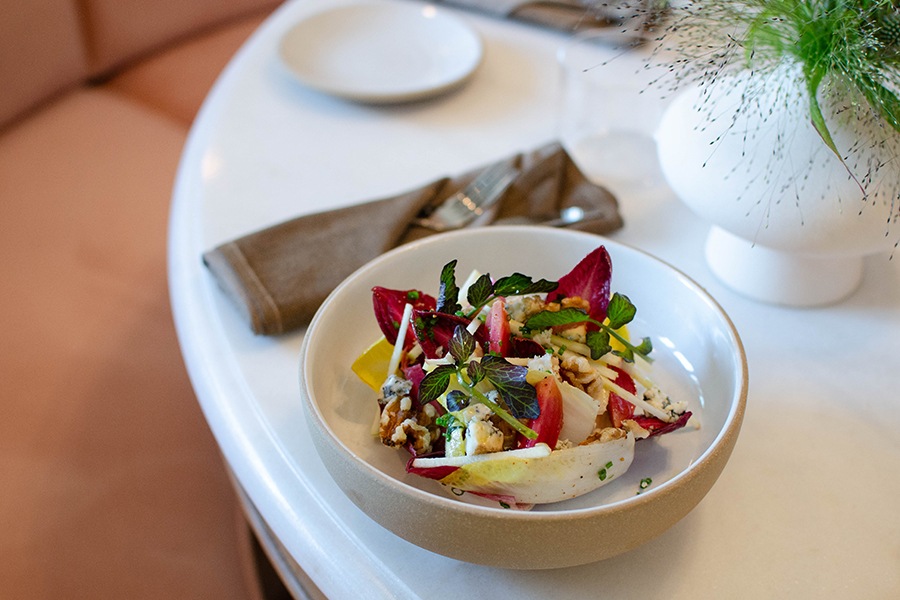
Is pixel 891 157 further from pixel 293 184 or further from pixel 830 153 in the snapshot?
pixel 293 184

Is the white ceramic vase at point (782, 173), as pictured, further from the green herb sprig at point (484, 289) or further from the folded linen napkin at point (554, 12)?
the folded linen napkin at point (554, 12)

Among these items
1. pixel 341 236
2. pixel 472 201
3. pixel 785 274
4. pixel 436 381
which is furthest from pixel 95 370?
pixel 785 274

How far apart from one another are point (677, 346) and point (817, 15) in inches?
10.7

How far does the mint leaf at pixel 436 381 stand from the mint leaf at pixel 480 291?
6cm

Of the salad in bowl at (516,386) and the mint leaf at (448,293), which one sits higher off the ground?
the mint leaf at (448,293)

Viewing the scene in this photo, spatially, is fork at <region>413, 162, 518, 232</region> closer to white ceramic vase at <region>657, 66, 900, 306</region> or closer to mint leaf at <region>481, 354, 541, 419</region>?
white ceramic vase at <region>657, 66, 900, 306</region>

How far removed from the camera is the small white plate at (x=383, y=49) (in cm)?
114

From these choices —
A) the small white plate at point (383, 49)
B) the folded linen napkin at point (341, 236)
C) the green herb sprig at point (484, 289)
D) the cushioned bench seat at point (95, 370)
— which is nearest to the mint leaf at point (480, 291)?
the green herb sprig at point (484, 289)

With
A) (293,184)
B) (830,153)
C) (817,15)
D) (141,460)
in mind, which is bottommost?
(141,460)

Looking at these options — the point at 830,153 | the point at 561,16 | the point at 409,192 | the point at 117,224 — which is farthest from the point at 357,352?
the point at 561,16

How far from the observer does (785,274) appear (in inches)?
29.8

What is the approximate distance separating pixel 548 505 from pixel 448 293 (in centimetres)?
16

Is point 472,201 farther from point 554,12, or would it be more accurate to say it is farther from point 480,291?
point 554,12

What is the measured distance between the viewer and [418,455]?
1.80 feet
